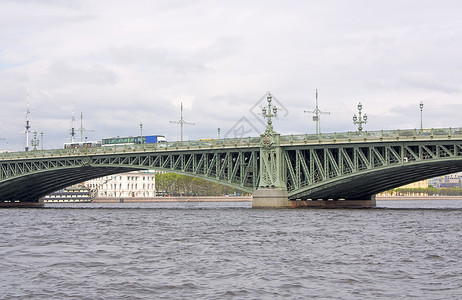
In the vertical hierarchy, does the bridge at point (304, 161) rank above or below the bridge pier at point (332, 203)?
above

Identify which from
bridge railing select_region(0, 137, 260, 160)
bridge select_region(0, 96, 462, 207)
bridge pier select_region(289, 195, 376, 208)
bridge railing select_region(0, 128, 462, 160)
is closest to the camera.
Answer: bridge railing select_region(0, 128, 462, 160)

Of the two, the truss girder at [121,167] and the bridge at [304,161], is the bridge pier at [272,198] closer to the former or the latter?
the bridge at [304,161]

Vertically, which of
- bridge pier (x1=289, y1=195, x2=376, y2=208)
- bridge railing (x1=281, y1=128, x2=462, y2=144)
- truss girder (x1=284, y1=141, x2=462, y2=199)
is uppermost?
bridge railing (x1=281, y1=128, x2=462, y2=144)

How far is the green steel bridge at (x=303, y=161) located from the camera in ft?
241

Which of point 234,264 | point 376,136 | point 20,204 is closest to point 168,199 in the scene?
point 20,204

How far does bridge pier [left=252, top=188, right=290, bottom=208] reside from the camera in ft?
267

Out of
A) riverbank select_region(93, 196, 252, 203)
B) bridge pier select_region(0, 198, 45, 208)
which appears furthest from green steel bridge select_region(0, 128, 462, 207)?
riverbank select_region(93, 196, 252, 203)

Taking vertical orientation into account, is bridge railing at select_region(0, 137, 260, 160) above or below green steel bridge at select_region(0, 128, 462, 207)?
above

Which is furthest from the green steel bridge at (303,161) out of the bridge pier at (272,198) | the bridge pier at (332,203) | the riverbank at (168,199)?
the riverbank at (168,199)

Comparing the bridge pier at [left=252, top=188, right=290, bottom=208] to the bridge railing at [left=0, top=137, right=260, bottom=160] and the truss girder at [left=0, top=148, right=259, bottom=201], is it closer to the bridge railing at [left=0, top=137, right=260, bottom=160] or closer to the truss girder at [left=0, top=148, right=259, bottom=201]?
the truss girder at [left=0, top=148, right=259, bottom=201]

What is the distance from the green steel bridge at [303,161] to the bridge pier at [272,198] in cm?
12

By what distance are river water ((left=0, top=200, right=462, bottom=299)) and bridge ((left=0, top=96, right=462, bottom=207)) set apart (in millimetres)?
26443

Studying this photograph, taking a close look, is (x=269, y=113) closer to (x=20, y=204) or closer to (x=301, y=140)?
(x=301, y=140)

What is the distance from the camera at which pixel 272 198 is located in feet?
267
